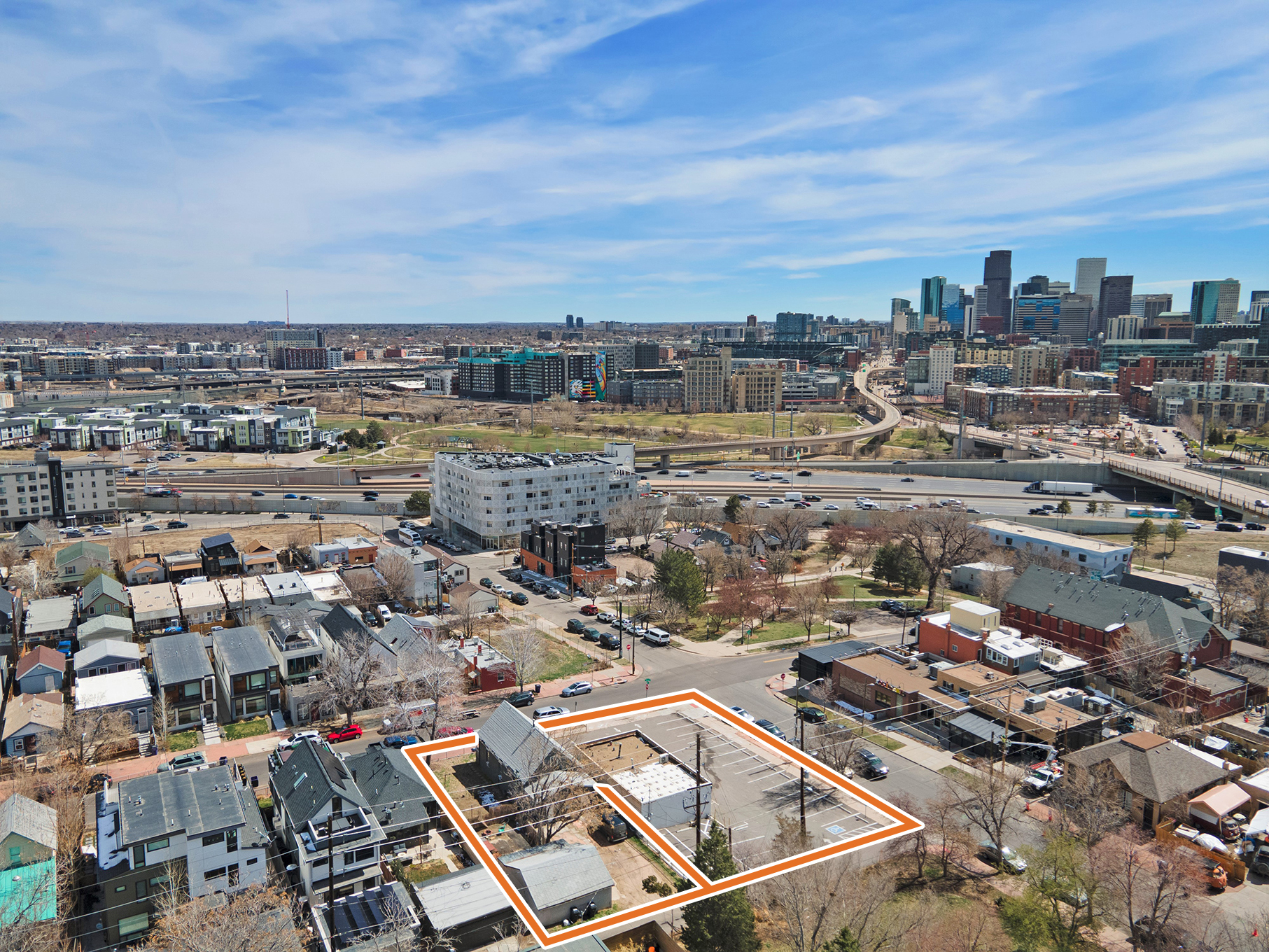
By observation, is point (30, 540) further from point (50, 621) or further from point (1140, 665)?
point (1140, 665)

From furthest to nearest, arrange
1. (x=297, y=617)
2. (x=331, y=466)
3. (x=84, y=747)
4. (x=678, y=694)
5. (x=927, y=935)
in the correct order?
(x=331, y=466) < (x=297, y=617) < (x=84, y=747) < (x=927, y=935) < (x=678, y=694)

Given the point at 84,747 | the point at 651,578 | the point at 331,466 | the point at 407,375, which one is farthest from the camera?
the point at 407,375

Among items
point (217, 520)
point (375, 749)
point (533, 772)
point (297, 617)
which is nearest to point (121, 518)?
point (217, 520)

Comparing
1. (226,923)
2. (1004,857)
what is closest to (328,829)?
(226,923)

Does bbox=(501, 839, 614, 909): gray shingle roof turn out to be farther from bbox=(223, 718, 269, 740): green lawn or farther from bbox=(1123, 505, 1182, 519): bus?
bbox=(1123, 505, 1182, 519): bus

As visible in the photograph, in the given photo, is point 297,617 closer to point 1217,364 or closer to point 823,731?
point 823,731

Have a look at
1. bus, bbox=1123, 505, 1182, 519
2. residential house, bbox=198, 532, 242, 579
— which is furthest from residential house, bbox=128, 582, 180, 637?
bus, bbox=1123, 505, 1182, 519
